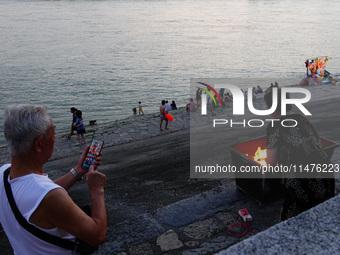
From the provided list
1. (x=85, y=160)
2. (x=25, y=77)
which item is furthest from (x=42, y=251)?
(x=25, y=77)

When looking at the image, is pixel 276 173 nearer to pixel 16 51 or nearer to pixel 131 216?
pixel 131 216

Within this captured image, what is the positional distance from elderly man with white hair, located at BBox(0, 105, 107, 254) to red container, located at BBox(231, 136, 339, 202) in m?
4.12

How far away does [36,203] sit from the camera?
7.35 ft

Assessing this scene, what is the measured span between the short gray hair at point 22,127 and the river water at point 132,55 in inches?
964

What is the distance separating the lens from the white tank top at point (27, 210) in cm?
227

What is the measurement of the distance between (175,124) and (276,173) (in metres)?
12.4

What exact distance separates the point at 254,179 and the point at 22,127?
4.71m

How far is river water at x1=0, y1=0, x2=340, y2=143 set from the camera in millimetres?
33406

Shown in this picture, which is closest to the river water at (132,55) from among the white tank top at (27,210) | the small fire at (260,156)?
the small fire at (260,156)

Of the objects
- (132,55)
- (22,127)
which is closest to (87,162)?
(22,127)

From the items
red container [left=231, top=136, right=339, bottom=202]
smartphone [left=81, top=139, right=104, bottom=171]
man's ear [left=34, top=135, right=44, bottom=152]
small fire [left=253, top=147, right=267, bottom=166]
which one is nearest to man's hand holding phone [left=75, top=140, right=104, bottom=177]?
smartphone [left=81, top=139, right=104, bottom=171]

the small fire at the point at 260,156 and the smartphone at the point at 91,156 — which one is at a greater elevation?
the smartphone at the point at 91,156

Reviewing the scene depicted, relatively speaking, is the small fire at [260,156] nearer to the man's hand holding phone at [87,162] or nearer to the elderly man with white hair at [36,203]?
the man's hand holding phone at [87,162]

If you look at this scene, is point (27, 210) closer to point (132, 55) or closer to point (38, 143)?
point (38, 143)
